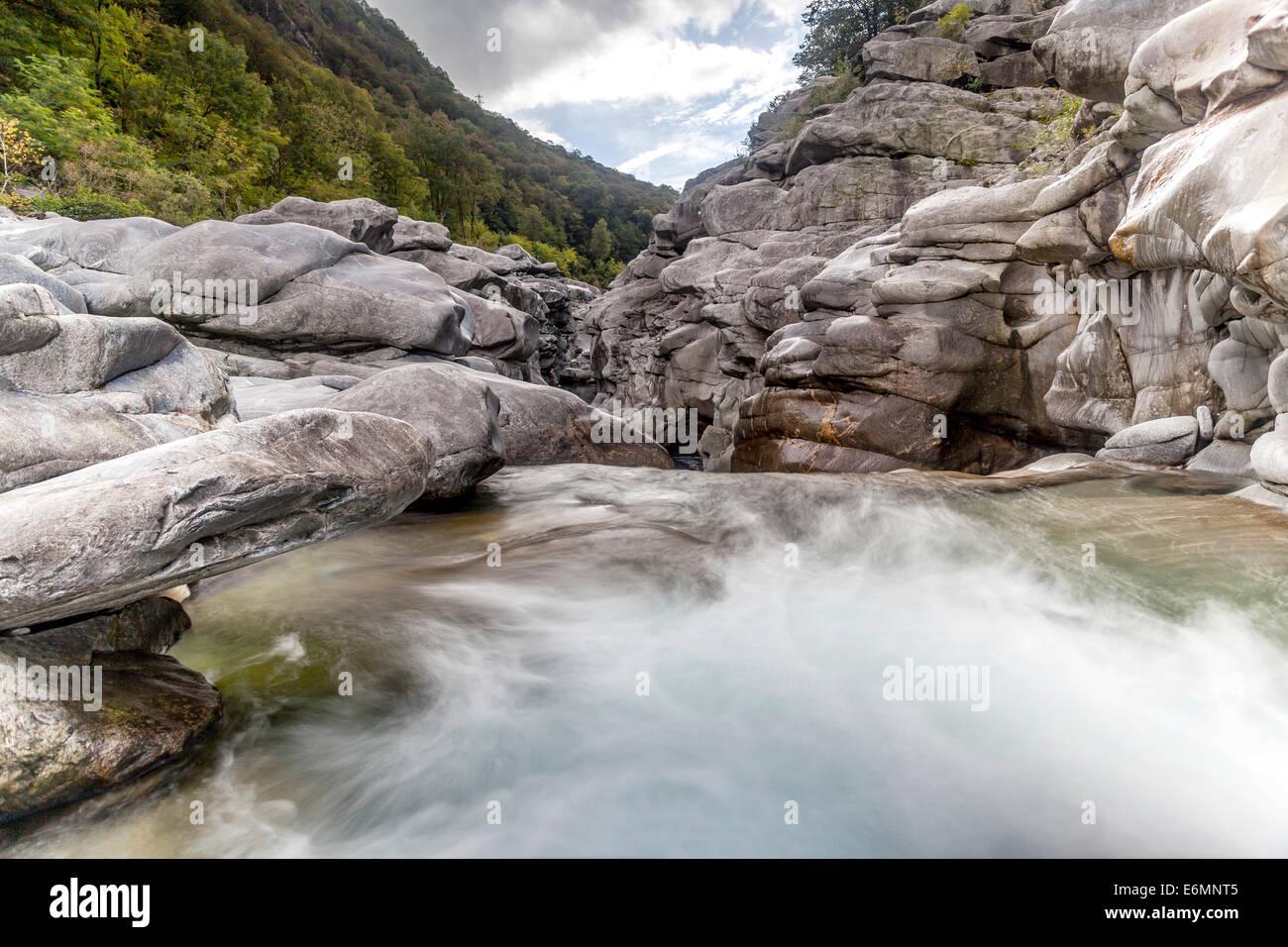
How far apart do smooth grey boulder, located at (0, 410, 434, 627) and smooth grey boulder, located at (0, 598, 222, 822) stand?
1.06 ft

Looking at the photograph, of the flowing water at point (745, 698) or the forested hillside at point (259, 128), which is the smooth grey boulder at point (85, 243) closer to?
the forested hillside at point (259, 128)

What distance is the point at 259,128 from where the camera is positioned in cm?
3281

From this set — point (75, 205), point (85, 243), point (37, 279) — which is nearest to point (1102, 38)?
point (37, 279)

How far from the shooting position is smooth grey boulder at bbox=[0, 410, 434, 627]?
2807 mm

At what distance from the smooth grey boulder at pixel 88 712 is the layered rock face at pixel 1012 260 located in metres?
8.34

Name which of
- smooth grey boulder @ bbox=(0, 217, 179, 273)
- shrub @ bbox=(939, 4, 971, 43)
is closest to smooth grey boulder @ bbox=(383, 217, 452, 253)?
smooth grey boulder @ bbox=(0, 217, 179, 273)

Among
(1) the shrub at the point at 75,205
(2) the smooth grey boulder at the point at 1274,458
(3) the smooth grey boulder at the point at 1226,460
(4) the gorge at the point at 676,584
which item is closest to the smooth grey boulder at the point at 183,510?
(4) the gorge at the point at 676,584

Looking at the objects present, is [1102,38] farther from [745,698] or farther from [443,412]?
[745,698]

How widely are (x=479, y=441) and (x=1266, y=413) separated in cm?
1063

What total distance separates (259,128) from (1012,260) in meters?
36.9

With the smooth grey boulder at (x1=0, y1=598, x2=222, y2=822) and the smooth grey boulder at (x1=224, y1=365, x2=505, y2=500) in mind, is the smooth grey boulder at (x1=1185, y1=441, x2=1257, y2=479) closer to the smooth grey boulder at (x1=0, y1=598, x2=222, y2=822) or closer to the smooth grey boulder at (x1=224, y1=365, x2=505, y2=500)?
the smooth grey boulder at (x1=224, y1=365, x2=505, y2=500)

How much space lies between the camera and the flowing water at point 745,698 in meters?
3.11

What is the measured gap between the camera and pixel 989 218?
13.7 m
